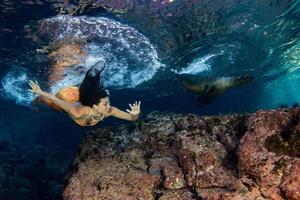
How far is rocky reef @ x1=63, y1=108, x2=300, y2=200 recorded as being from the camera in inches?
223

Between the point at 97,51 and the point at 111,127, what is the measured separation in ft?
30.0

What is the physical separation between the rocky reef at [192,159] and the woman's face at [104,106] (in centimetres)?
131

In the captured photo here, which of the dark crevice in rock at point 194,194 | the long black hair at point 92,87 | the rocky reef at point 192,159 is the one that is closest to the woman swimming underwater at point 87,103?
the long black hair at point 92,87

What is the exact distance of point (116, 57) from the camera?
18.7m

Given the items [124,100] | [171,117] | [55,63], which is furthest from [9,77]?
[171,117]

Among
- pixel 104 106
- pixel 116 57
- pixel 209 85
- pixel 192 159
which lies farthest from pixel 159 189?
pixel 116 57

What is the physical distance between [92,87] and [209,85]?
4.01 meters

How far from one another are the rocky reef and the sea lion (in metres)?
1.03

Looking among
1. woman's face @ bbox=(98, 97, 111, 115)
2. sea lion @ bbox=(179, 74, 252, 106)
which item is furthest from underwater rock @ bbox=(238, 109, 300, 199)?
woman's face @ bbox=(98, 97, 111, 115)

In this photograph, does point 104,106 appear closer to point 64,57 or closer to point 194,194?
point 194,194

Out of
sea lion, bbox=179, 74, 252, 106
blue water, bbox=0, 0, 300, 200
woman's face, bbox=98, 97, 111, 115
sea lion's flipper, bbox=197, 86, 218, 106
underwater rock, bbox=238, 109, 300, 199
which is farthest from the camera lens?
blue water, bbox=0, 0, 300, 200

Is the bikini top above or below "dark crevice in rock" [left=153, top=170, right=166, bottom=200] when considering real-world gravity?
above

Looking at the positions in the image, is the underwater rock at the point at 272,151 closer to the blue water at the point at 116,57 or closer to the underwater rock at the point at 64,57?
the blue water at the point at 116,57

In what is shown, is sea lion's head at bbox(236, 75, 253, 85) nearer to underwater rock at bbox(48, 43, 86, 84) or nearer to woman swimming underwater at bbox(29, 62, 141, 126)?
woman swimming underwater at bbox(29, 62, 141, 126)
